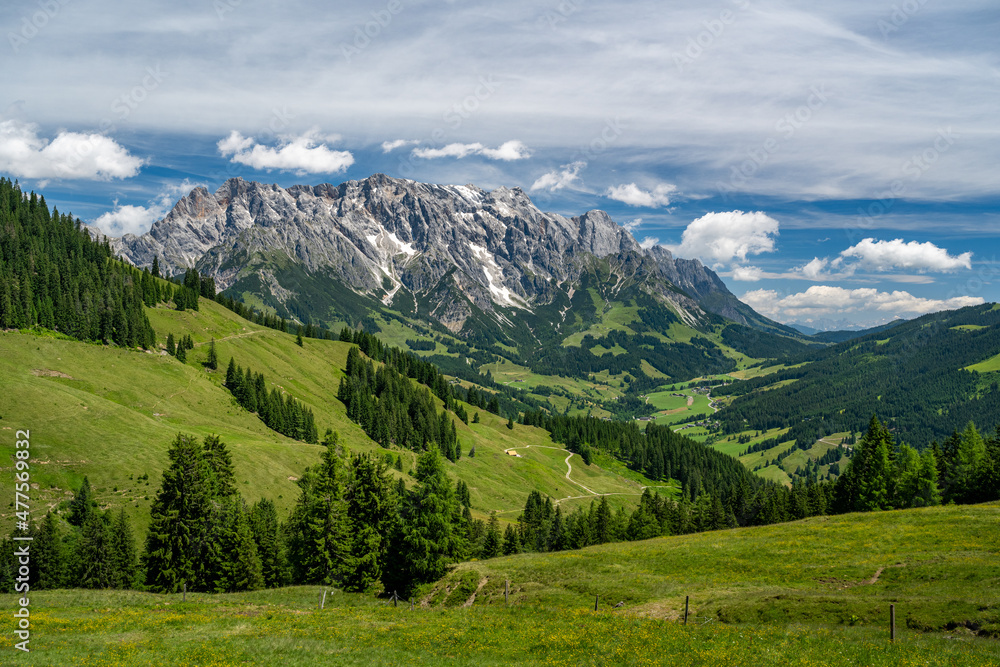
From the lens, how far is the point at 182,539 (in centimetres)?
5653

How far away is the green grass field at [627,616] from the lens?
1025 inches

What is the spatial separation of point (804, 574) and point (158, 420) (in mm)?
114248

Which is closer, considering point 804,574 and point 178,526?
point 804,574

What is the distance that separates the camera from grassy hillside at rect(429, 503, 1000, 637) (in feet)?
106

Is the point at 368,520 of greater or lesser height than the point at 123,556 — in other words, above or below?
above

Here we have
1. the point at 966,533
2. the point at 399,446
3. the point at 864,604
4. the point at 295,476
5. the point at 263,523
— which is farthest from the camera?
the point at 399,446

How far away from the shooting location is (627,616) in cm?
3675

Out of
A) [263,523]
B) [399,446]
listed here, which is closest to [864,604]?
[263,523]

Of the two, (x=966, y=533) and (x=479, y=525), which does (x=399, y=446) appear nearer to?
(x=479, y=525)

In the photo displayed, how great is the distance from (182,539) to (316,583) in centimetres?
1502

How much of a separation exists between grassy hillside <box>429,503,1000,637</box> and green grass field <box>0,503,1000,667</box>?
163mm

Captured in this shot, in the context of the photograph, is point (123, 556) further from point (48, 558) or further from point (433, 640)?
point (433, 640)

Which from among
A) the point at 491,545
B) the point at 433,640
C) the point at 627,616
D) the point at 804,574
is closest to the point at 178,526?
the point at 433,640

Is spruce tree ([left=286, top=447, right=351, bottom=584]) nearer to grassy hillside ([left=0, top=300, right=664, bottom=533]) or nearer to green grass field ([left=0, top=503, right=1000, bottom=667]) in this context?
green grass field ([left=0, top=503, right=1000, bottom=667])
